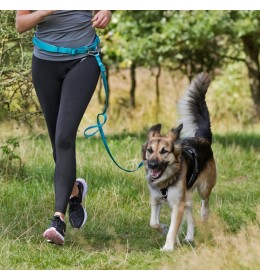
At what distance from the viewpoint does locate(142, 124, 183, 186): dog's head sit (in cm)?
644

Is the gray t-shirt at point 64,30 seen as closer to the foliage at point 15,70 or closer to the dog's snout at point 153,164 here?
the dog's snout at point 153,164

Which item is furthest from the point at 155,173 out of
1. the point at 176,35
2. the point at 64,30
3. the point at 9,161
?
the point at 176,35

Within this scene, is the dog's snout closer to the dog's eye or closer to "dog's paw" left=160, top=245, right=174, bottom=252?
the dog's eye

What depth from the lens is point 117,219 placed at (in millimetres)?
7270

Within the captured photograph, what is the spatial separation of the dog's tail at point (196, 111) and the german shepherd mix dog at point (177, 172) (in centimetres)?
3

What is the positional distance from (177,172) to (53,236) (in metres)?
1.33

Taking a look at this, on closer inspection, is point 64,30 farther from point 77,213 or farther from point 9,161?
point 9,161

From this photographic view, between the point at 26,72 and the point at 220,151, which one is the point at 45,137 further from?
the point at 26,72

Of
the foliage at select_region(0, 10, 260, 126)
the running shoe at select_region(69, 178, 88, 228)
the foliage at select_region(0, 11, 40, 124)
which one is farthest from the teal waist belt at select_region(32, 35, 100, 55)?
the foliage at select_region(0, 10, 260, 126)

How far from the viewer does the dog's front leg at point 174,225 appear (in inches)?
247

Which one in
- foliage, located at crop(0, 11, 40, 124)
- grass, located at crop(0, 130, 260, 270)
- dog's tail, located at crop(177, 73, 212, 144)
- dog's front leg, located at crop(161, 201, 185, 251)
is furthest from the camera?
foliage, located at crop(0, 11, 40, 124)

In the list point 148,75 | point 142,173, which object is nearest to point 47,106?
point 142,173

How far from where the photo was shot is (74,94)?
5812mm

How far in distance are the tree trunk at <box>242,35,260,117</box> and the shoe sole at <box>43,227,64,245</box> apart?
10935mm
